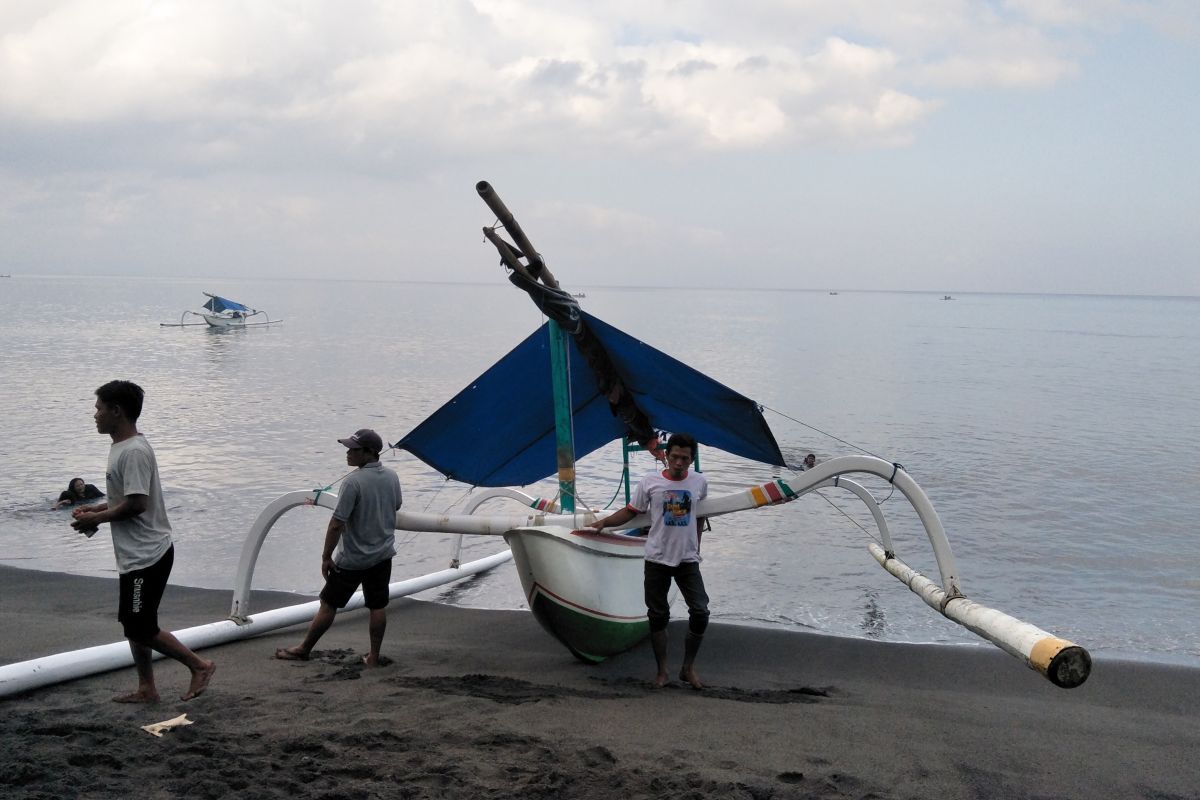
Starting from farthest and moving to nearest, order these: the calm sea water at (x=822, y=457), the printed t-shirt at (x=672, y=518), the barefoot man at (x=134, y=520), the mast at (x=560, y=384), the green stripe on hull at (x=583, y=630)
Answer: the calm sea water at (x=822, y=457) → the mast at (x=560, y=384) → the green stripe on hull at (x=583, y=630) → the printed t-shirt at (x=672, y=518) → the barefoot man at (x=134, y=520)

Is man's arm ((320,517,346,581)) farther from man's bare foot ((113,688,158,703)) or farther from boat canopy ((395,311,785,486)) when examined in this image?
boat canopy ((395,311,785,486))

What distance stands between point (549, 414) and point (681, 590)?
276 centimetres

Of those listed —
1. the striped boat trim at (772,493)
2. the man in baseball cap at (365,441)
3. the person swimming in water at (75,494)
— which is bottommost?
the person swimming in water at (75,494)

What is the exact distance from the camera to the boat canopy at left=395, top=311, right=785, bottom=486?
7.66 m

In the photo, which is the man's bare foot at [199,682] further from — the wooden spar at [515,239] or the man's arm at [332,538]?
the wooden spar at [515,239]

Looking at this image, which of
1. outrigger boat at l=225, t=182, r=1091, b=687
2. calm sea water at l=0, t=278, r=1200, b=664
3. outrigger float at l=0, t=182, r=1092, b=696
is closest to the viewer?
outrigger float at l=0, t=182, r=1092, b=696

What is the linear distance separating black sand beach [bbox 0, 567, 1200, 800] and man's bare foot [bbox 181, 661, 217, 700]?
7cm

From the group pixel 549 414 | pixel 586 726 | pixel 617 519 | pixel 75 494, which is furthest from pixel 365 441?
pixel 75 494

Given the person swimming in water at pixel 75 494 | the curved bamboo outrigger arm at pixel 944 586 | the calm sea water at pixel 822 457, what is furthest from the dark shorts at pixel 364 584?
the person swimming in water at pixel 75 494

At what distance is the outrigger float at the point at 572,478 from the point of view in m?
5.96

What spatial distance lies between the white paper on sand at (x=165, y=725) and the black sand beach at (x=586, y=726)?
68mm

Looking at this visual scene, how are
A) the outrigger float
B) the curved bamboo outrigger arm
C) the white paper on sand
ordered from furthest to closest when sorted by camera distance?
1. the outrigger float
2. the white paper on sand
3. the curved bamboo outrigger arm

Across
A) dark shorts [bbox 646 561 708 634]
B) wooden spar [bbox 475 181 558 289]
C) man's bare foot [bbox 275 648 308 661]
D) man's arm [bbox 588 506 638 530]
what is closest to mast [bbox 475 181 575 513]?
wooden spar [bbox 475 181 558 289]

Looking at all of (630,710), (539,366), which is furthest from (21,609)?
(630,710)
